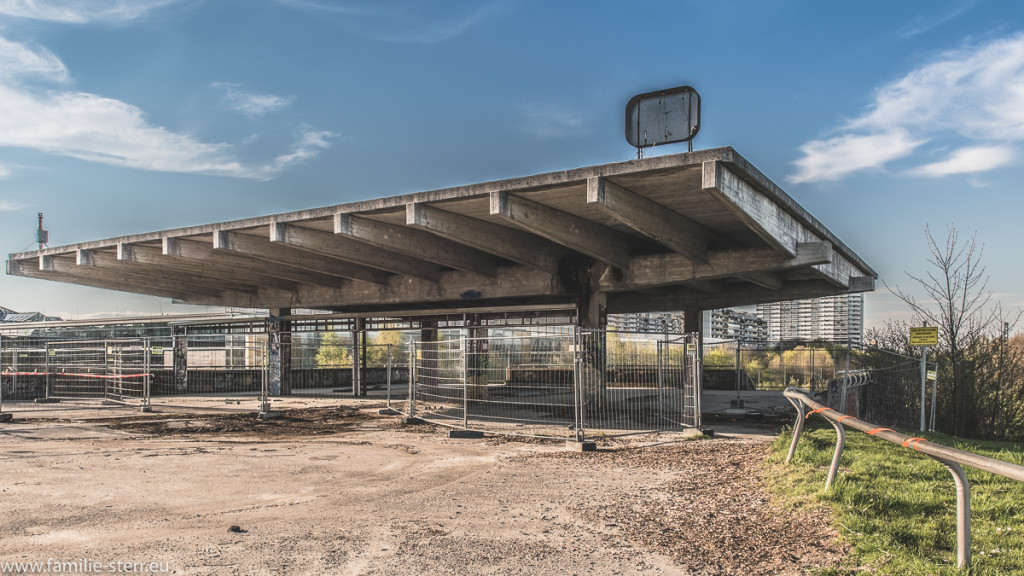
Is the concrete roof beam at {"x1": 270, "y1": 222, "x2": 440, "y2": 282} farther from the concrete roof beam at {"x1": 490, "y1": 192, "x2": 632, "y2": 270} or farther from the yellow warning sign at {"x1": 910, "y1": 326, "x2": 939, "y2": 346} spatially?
the yellow warning sign at {"x1": 910, "y1": 326, "x2": 939, "y2": 346}

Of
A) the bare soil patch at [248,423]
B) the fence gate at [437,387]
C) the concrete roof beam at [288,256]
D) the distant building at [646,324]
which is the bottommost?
the bare soil patch at [248,423]

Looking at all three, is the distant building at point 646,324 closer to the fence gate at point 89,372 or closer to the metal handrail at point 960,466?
the fence gate at point 89,372

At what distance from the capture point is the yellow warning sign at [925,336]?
15.1 metres

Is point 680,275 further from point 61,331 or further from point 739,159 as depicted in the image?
point 61,331

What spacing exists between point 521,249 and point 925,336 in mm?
9327

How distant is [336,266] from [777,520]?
16089mm

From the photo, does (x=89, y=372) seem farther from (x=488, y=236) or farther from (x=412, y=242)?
(x=488, y=236)

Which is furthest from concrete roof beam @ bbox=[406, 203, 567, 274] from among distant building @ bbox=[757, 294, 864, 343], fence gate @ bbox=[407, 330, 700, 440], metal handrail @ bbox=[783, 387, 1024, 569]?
distant building @ bbox=[757, 294, 864, 343]

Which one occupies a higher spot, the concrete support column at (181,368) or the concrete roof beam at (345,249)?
the concrete roof beam at (345,249)

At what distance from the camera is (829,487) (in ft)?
19.4

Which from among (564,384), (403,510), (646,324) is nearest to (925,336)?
(564,384)

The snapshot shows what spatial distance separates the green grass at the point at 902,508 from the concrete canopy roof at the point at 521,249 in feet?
15.8

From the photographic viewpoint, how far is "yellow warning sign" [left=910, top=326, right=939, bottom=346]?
593 inches

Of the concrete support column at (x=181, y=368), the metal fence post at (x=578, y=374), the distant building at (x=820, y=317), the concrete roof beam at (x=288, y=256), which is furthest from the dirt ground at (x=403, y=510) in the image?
the distant building at (x=820, y=317)
